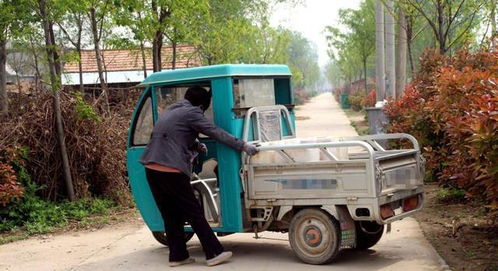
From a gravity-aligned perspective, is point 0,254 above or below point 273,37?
below

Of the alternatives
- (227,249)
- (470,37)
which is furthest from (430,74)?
(227,249)

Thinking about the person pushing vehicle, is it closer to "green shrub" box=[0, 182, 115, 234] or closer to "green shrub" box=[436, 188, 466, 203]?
"green shrub" box=[0, 182, 115, 234]

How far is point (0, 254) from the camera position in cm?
818

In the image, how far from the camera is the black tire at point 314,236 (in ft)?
20.8

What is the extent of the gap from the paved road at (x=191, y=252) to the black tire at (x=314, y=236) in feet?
0.37

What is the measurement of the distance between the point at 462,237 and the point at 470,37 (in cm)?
683

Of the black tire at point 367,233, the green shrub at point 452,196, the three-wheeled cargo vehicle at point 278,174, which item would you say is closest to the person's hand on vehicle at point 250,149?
the three-wheeled cargo vehicle at point 278,174

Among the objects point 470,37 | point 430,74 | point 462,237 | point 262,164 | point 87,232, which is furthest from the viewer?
point 470,37

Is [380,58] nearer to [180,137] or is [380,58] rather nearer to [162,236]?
[162,236]

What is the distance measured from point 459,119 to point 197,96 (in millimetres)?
2607

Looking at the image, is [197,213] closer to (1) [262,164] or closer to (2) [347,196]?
(1) [262,164]

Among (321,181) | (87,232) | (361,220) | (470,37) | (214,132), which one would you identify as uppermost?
(470,37)

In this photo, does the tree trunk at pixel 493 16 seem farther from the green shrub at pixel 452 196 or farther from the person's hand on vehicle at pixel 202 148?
the person's hand on vehicle at pixel 202 148

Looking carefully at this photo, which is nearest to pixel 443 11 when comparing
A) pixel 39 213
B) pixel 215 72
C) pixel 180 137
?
pixel 215 72
